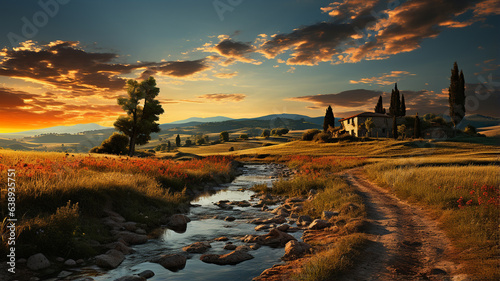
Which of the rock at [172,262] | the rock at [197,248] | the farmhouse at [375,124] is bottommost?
the rock at [197,248]

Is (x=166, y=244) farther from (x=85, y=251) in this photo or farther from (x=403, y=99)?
(x=403, y=99)

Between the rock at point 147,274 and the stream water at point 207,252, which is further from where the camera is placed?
the stream water at point 207,252

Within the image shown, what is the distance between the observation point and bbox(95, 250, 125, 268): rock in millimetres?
7477

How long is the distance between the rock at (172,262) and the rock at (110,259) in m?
1.03

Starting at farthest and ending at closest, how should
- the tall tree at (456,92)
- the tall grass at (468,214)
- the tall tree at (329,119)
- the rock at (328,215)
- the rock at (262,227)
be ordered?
the tall tree at (329,119)
the tall tree at (456,92)
the rock at (328,215)
the rock at (262,227)
the tall grass at (468,214)

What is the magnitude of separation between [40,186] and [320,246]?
9589 mm

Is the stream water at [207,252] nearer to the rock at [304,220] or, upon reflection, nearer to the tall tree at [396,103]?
the rock at [304,220]

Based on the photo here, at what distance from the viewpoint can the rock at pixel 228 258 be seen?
8.04 meters

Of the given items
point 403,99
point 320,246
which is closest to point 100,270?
point 320,246

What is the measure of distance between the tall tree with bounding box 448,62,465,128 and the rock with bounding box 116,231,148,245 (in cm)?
8837

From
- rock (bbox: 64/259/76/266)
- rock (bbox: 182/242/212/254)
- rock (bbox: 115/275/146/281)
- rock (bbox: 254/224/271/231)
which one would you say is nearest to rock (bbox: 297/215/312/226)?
rock (bbox: 254/224/271/231)

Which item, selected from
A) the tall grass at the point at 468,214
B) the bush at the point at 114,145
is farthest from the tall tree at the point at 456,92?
the bush at the point at 114,145

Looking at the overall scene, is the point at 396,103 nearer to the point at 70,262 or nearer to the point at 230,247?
the point at 230,247

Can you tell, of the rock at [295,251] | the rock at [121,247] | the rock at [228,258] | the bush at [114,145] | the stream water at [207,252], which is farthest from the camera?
the bush at [114,145]
